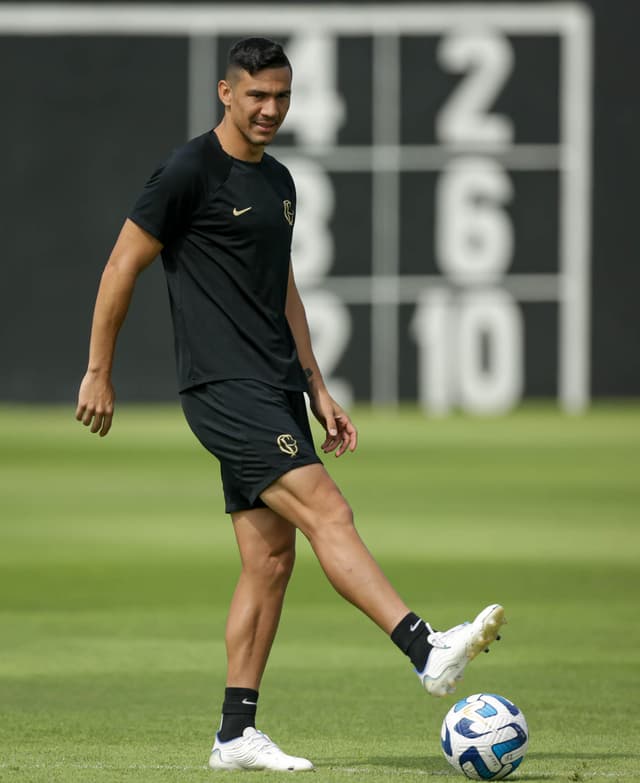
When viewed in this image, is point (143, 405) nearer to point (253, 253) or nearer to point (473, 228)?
point (473, 228)

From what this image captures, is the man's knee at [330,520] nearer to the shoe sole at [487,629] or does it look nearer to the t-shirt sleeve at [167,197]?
the shoe sole at [487,629]

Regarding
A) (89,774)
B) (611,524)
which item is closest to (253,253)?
(89,774)

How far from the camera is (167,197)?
5.56m

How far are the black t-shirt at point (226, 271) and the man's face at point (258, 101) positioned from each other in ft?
0.35

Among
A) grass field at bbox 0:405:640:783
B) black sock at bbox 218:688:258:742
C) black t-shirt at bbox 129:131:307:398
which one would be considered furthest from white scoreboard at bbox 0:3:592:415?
black sock at bbox 218:688:258:742

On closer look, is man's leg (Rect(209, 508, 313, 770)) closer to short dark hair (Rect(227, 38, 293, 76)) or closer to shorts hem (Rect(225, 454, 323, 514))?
shorts hem (Rect(225, 454, 323, 514))

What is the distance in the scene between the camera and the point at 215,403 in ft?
18.6

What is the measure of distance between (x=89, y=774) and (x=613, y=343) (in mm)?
20576

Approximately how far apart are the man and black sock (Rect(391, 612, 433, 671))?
14 cm

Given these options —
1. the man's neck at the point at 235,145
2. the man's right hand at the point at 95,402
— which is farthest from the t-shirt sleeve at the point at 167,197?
the man's right hand at the point at 95,402

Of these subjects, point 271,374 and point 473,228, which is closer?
point 271,374

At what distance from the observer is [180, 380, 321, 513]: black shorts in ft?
18.2

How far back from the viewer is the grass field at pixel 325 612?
6094 mm

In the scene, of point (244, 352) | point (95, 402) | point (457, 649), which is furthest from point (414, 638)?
point (95, 402)
